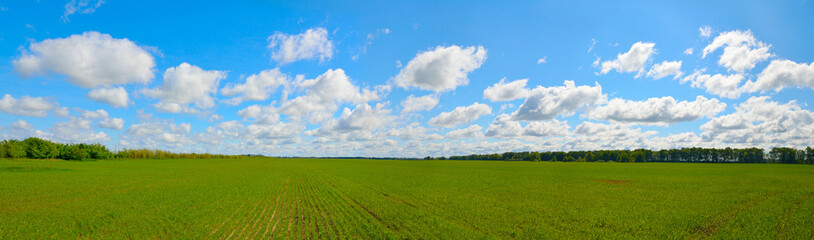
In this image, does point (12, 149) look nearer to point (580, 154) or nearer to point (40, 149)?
point (40, 149)

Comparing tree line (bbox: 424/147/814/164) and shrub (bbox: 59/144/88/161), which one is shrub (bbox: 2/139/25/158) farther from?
tree line (bbox: 424/147/814/164)

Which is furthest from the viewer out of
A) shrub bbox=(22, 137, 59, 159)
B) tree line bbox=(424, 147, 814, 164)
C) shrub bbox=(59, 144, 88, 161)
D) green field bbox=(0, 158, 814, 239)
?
tree line bbox=(424, 147, 814, 164)

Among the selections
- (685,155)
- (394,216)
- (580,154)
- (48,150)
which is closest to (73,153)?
(48,150)

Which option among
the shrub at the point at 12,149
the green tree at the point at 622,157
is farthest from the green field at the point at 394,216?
the green tree at the point at 622,157

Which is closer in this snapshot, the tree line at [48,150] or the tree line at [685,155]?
the tree line at [48,150]

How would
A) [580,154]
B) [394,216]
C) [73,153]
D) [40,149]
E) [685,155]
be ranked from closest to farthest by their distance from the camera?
[394,216], [73,153], [40,149], [685,155], [580,154]

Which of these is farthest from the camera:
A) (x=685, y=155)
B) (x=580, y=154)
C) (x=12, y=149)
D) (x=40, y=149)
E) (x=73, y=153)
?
(x=580, y=154)

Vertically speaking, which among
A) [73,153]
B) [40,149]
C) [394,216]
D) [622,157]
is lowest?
[622,157]

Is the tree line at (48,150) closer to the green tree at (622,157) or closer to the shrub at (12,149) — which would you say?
the shrub at (12,149)

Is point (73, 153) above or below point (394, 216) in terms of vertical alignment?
above

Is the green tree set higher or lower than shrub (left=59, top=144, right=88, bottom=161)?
lower

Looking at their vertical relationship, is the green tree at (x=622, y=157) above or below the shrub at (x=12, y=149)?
below

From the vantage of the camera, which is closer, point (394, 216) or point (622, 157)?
point (394, 216)

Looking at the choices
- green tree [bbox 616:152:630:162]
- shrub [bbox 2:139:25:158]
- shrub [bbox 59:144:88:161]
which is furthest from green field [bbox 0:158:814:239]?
green tree [bbox 616:152:630:162]
